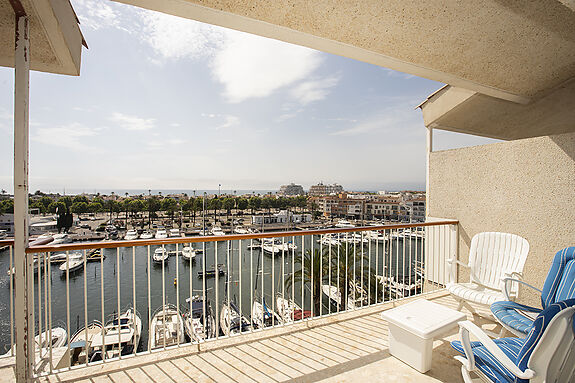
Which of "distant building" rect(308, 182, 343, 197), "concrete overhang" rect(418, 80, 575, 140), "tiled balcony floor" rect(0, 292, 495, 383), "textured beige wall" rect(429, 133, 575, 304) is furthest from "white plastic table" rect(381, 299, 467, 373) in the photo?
"distant building" rect(308, 182, 343, 197)

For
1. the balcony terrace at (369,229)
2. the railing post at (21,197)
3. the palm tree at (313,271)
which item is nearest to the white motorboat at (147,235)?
the palm tree at (313,271)

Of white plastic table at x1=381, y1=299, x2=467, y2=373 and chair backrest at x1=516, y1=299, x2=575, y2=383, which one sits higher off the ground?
chair backrest at x1=516, y1=299, x2=575, y2=383

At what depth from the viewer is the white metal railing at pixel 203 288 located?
2.17 metres

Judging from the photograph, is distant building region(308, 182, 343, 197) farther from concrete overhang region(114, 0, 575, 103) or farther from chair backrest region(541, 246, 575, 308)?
chair backrest region(541, 246, 575, 308)

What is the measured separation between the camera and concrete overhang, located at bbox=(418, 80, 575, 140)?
12.6ft

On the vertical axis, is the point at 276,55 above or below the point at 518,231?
above

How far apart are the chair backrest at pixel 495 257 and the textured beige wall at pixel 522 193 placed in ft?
1.59

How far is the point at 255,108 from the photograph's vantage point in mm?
13477

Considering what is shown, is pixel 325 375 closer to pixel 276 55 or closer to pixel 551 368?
pixel 551 368

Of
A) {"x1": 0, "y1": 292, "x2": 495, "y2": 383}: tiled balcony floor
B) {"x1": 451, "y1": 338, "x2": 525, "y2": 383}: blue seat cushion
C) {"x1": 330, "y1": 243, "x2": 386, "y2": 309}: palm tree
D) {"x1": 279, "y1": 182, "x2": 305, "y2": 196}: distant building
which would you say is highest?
{"x1": 279, "y1": 182, "x2": 305, "y2": 196}: distant building

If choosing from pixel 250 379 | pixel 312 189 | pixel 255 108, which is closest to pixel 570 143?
pixel 250 379

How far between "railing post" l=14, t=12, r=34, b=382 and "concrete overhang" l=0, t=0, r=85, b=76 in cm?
10

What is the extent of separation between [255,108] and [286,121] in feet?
9.84

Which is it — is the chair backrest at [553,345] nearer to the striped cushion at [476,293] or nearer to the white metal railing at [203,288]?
the white metal railing at [203,288]
